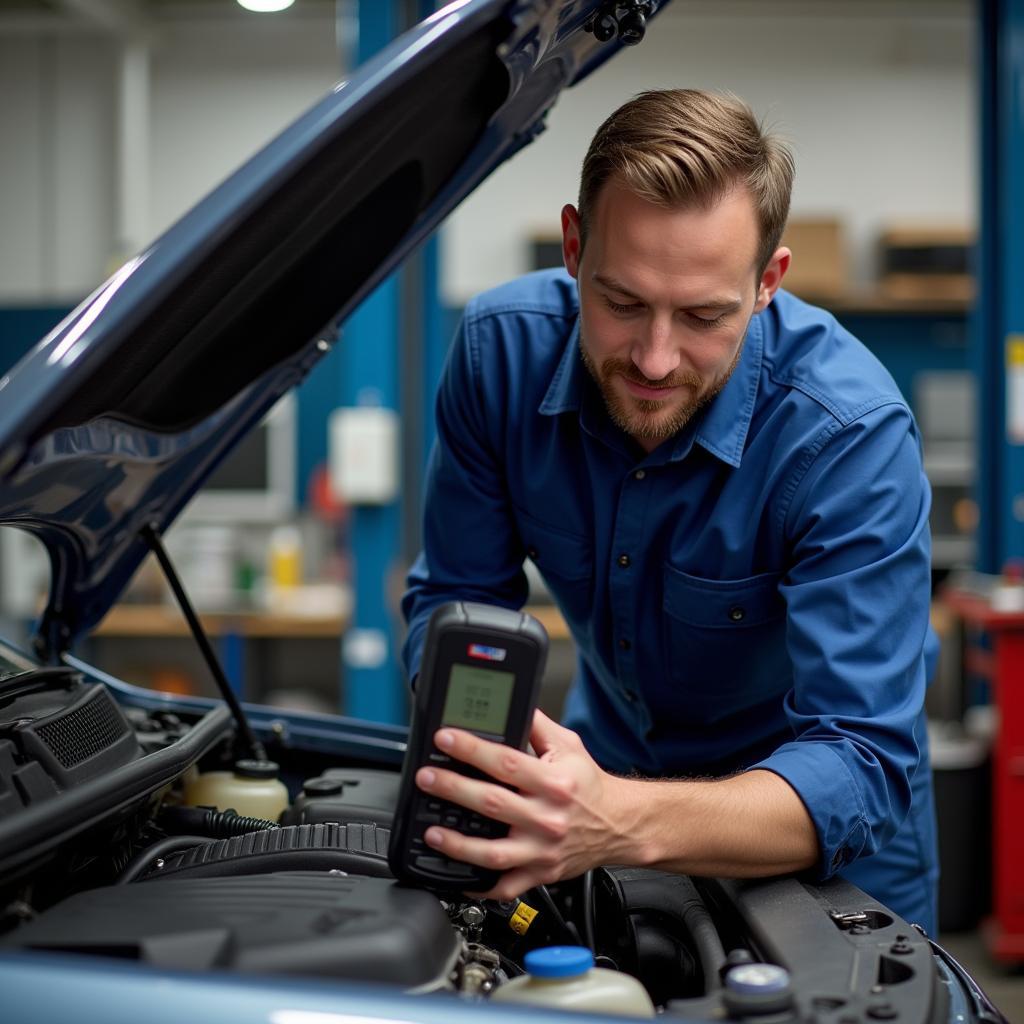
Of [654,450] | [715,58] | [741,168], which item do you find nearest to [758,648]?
[654,450]

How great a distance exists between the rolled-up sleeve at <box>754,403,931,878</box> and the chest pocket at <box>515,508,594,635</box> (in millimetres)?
293

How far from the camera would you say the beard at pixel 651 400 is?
122cm

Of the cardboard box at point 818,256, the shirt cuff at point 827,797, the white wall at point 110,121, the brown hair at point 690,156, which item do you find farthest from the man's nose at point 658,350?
the white wall at point 110,121

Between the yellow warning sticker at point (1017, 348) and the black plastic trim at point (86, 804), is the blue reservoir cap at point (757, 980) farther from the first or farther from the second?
the yellow warning sticker at point (1017, 348)

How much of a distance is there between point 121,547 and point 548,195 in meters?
5.36

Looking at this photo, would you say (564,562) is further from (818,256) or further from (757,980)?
(818,256)

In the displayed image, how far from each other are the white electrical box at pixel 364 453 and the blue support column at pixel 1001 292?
6.09 ft

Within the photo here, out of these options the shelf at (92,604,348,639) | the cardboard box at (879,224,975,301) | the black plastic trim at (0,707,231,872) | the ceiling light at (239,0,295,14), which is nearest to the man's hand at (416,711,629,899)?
the black plastic trim at (0,707,231,872)

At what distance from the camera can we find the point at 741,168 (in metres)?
1.21

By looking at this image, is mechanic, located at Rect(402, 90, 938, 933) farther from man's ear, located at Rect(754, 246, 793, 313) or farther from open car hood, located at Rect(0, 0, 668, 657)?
open car hood, located at Rect(0, 0, 668, 657)

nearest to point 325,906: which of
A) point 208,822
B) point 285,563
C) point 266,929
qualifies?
point 266,929

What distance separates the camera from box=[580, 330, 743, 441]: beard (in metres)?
1.22

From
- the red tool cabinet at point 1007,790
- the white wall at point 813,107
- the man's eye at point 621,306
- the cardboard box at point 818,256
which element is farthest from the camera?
the white wall at point 813,107

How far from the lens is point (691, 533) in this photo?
1.38 meters
